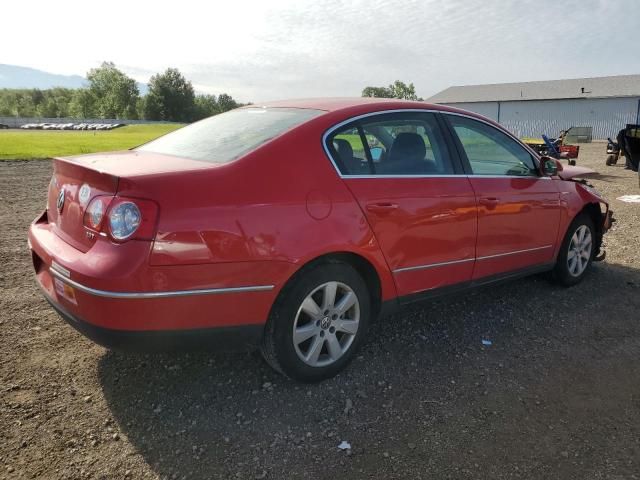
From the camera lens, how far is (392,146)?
11.1 ft

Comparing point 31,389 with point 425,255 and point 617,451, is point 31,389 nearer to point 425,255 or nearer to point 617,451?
point 425,255

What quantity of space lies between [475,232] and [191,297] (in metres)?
2.20

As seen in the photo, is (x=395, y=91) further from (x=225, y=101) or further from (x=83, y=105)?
(x=83, y=105)

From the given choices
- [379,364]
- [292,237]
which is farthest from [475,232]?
[292,237]

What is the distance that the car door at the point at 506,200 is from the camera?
12.5ft

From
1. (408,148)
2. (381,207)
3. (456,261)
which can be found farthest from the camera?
(456,261)

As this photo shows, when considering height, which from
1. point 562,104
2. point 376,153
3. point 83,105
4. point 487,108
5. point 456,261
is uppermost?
point 83,105

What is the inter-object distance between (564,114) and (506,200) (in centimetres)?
5191

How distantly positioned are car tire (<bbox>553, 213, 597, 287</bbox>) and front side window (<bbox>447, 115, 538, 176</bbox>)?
2.84 feet

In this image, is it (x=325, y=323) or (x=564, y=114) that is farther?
(x=564, y=114)

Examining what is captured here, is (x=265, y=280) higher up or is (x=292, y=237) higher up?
(x=292, y=237)

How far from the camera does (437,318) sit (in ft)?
13.6

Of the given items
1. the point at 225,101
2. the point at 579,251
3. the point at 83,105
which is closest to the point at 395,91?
the point at 225,101

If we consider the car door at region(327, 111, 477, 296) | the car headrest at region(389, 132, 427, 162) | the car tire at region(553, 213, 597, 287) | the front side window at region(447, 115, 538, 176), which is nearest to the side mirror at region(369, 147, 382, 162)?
the car door at region(327, 111, 477, 296)
